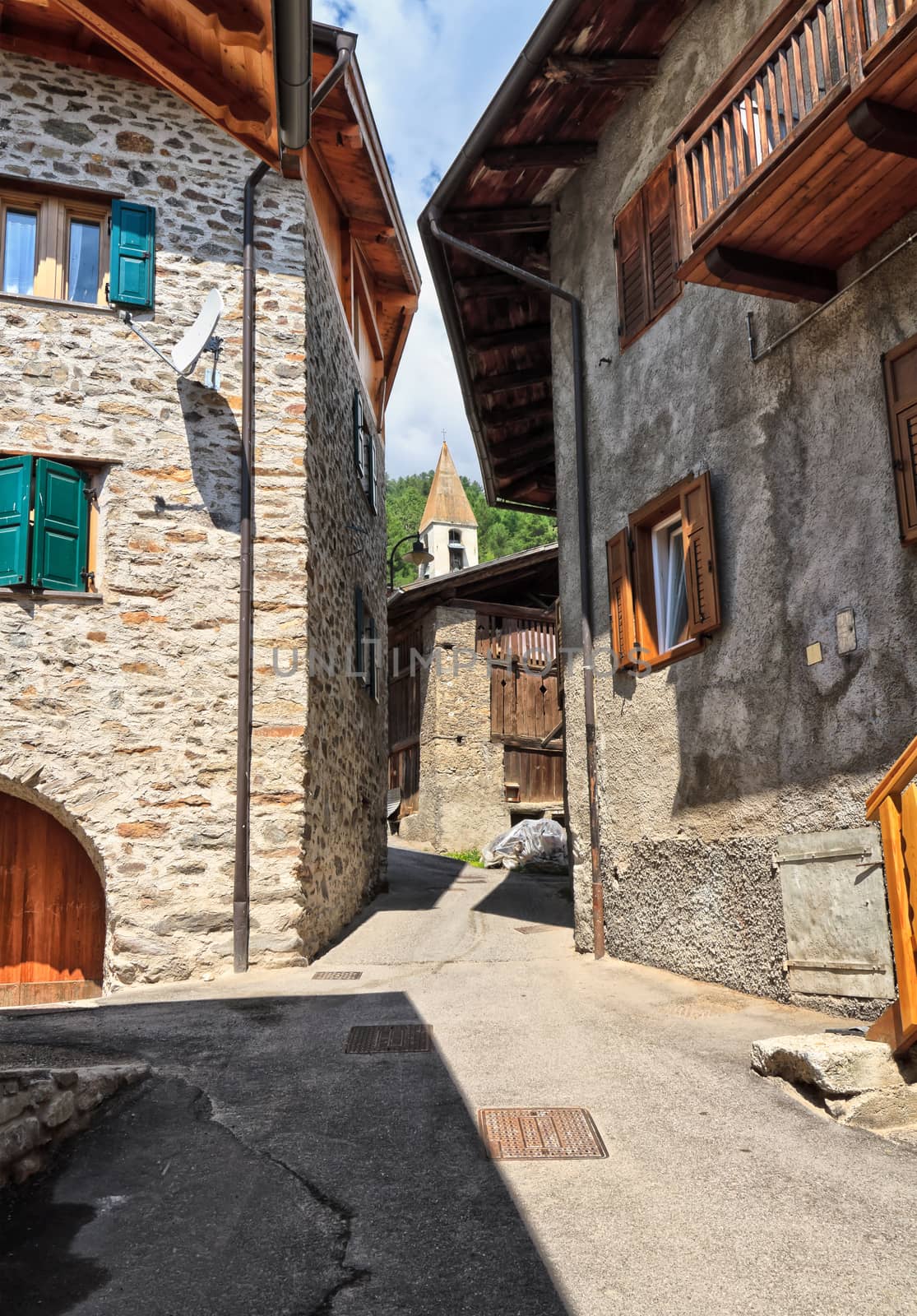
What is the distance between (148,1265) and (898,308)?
5.44m

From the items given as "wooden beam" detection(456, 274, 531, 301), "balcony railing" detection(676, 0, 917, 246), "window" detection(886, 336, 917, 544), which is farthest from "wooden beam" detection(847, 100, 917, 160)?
"wooden beam" detection(456, 274, 531, 301)

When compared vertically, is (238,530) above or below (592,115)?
below

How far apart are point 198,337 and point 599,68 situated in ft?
12.2

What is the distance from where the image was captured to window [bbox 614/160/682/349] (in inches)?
311

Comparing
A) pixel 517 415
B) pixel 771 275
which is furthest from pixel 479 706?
pixel 771 275

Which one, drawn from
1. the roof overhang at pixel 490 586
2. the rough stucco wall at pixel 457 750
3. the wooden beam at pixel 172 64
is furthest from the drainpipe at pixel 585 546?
the rough stucco wall at pixel 457 750

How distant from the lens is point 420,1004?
6.45 m

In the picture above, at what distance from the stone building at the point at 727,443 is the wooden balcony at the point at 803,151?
2cm

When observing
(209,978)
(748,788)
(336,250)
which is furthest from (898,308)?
(336,250)

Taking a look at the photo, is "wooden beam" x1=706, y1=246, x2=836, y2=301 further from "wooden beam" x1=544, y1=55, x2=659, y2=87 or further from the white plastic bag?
the white plastic bag

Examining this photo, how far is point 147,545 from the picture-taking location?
8.05 meters

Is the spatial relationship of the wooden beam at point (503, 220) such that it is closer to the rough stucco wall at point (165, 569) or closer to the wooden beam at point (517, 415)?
the rough stucco wall at point (165, 569)

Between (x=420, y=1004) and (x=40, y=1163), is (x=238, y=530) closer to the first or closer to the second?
(x=420, y=1004)

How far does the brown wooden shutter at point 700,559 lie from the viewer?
6883 mm
